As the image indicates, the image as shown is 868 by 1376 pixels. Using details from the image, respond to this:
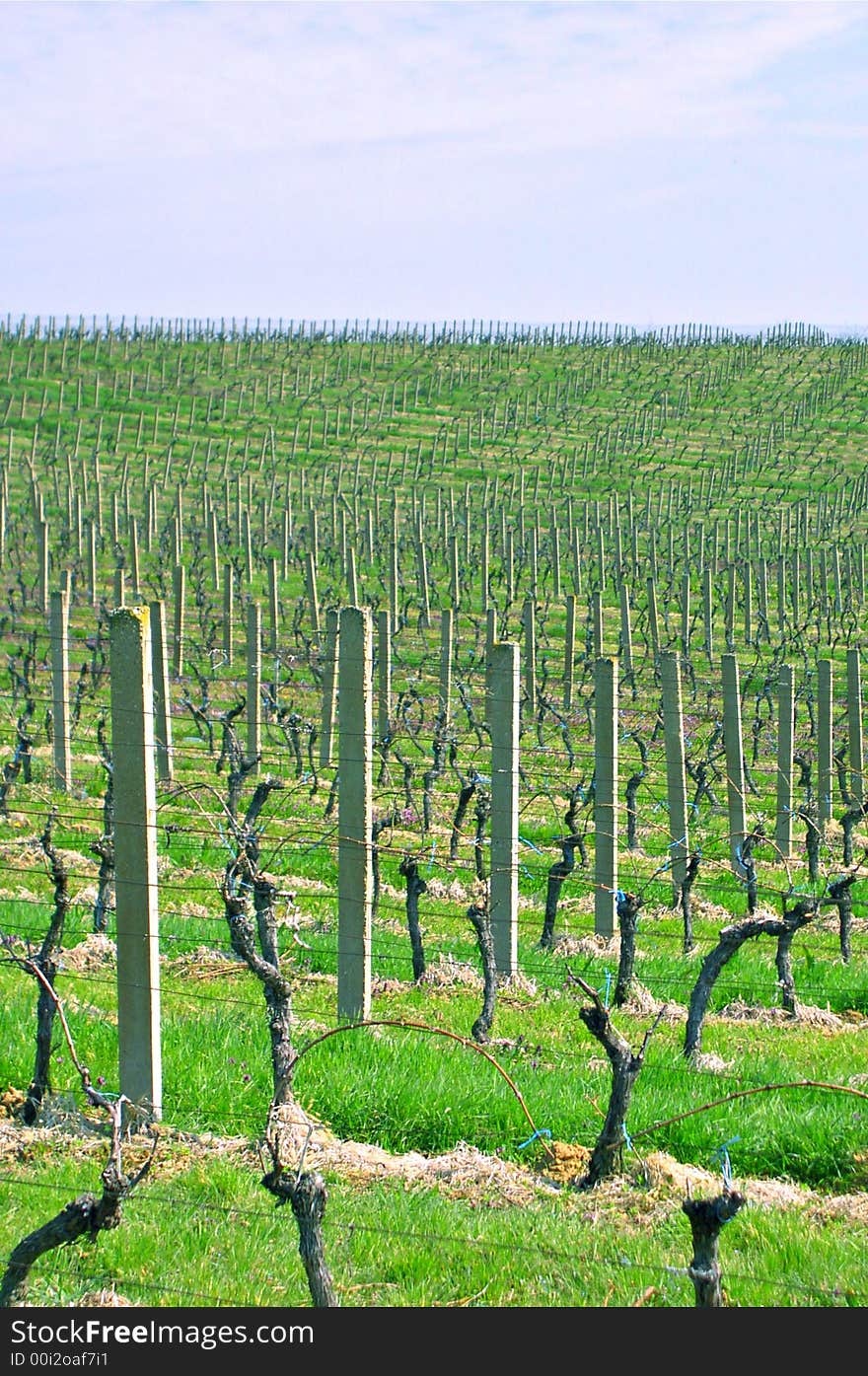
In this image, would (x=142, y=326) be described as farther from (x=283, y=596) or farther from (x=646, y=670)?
(x=646, y=670)

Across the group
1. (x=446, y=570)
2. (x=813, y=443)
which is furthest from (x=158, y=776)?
(x=813, y=443)

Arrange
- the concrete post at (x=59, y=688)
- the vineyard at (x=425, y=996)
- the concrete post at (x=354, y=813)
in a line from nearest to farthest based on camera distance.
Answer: the vineyard at (x=425, y=996) → the concrete post at (x=354, y=813) → the concrete post at (x=59, y=688)

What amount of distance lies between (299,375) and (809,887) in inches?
1684

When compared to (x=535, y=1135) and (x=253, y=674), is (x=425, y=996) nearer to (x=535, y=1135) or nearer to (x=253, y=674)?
(x=535, y=1135)

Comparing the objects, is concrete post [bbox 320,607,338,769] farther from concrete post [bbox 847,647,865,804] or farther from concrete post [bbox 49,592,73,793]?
concrete post [bbox 847,647,865,804]

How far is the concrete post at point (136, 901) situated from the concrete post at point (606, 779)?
366 centimetres

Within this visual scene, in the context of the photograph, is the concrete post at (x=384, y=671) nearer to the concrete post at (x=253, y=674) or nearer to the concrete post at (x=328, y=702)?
the concrete post at (x=328, y=702)

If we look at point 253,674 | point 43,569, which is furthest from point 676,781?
point 43,569

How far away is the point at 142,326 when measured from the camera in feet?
186

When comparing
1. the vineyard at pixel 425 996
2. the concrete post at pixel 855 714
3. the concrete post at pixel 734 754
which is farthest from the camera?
the concrete post at pixel 855 714

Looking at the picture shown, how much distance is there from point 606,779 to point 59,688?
7.10 m

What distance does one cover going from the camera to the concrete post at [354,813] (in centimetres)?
606

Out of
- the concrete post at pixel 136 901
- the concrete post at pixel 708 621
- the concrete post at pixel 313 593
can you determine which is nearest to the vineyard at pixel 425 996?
the concrete post at pixel 136 901

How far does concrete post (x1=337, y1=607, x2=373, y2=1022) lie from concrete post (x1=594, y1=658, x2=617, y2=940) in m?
2.44
